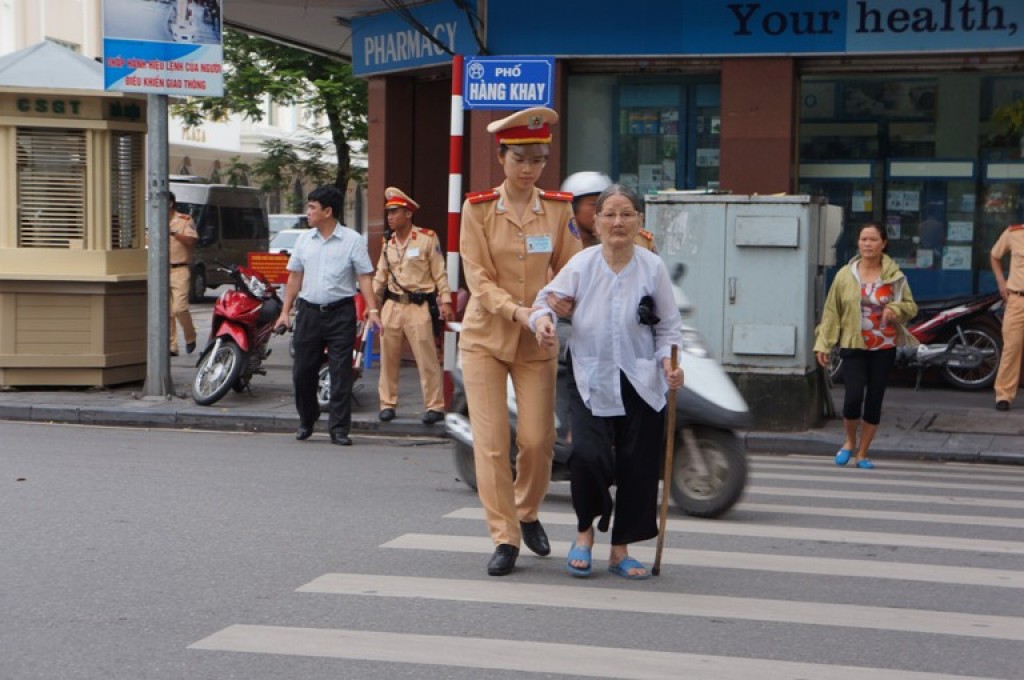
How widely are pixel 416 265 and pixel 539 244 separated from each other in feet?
19.7

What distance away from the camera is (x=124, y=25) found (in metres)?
13.5

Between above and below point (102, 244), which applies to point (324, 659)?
below

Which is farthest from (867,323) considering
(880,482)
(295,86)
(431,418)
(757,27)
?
(295,86)

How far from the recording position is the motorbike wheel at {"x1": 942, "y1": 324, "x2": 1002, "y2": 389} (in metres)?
14.8

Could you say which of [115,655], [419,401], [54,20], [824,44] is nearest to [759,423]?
[419,401]

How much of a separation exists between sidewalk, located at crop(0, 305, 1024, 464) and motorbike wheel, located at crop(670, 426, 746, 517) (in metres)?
3.83

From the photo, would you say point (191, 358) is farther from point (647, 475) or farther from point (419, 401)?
point (647, 475)

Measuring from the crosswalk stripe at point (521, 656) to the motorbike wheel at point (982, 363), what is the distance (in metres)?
10.1

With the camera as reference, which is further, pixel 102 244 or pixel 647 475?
pixel 102 244

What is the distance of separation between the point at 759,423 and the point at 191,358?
8.13 metres

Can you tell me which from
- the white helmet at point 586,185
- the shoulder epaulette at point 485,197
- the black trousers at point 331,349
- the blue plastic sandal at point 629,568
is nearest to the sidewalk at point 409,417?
the black trousers at point 331,349

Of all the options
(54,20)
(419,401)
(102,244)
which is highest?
(54,20)

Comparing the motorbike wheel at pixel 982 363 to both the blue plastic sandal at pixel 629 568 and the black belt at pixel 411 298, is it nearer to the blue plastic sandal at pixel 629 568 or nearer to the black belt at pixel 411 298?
the black belt at pixel 411 298

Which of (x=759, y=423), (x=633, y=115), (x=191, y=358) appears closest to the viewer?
(x=759, y=423)
